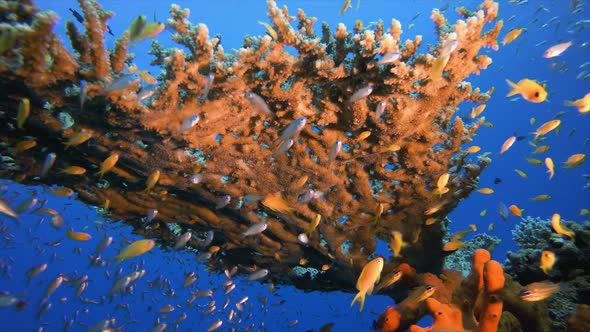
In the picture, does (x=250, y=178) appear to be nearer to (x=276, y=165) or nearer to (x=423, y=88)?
(x=276, y=165)

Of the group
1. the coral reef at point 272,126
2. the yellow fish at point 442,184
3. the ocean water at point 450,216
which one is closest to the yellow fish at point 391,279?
the coral reef at point 272,126

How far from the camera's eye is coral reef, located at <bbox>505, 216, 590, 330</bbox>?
3920mm

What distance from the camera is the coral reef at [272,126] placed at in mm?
3160

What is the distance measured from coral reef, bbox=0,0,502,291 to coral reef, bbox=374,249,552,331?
1.53 metres

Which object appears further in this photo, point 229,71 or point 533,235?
point 533,235

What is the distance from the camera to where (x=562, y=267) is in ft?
14.5

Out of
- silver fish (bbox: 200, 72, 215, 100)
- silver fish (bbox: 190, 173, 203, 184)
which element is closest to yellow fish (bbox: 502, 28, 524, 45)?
silver fish (bbox: 200, 72, 215, 100)

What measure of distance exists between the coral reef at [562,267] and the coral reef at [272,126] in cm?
127

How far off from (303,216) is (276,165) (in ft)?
3.23

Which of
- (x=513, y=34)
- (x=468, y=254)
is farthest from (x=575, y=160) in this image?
(x=468, y=254)

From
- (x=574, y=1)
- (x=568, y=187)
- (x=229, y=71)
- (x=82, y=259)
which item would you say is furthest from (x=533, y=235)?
(x=568, y=187)

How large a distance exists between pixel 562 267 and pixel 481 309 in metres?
2.71

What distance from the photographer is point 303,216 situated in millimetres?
4770

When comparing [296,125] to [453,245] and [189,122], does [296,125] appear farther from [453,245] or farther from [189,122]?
→ [453,245]
